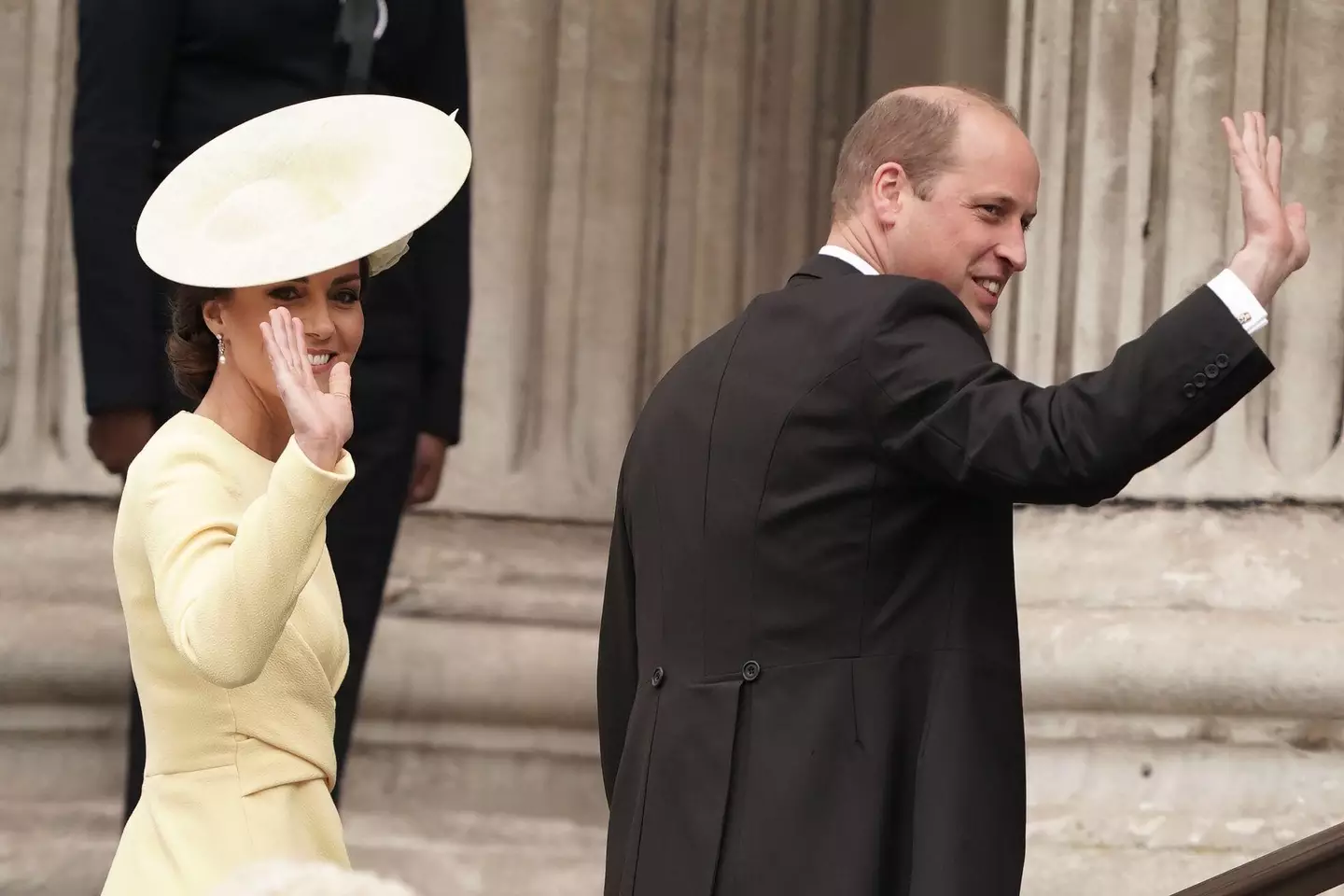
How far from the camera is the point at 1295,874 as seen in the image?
2.12 meters

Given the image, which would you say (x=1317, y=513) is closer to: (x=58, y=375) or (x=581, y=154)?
(x=581, y=154)

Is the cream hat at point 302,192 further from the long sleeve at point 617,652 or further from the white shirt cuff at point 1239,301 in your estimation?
the white shirt cuff at point 1239,301

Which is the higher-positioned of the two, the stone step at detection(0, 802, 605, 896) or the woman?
the woman

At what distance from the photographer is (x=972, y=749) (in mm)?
2059

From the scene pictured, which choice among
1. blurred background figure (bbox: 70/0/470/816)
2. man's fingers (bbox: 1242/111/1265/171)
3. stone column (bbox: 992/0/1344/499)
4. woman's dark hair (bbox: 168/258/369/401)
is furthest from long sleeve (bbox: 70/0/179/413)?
stone column (bbox: 992/0/1344/499)

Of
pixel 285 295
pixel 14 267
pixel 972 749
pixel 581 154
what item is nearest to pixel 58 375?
pixel 14 267

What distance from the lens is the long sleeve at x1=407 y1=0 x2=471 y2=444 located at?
3.16 metres

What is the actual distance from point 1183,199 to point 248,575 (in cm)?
227

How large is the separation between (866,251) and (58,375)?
6.96ft

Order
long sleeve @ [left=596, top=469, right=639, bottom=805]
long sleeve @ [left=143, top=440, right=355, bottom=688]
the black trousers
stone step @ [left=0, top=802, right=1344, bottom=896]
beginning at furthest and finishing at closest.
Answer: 1. stone step @ [left=0, top=802, right=1344, bottom=896]
2. the black trousers
3. long sleeve @ [left=596, top=469, right=639, bottom=805]
4. long sleeve @ [left=143, top=440, right=355, bottom=688]

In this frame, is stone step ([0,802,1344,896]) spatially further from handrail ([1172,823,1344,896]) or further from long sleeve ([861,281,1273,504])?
Answer: long sleeve ([861,281,1273,504])

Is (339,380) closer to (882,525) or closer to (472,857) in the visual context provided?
(882,525)

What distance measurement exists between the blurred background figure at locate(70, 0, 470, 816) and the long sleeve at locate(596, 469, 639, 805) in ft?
2.21

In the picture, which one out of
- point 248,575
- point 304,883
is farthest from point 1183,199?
point 304,883
